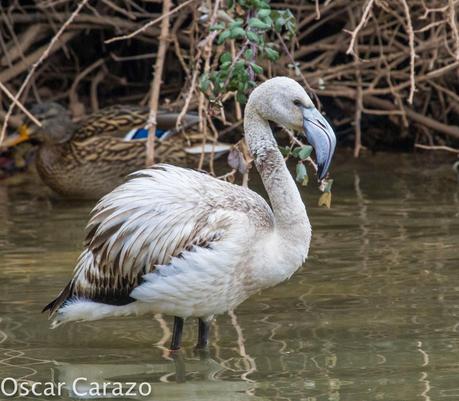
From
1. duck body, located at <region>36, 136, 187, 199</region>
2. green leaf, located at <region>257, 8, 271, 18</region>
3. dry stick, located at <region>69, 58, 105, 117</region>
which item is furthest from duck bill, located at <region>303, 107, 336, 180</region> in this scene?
dry stick, located at <region>69, 58, 105, 117</region>

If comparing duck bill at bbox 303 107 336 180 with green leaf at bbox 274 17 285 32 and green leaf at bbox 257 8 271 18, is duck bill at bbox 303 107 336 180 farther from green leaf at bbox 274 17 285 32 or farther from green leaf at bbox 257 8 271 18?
green leaf at bbox 274 17 285 32

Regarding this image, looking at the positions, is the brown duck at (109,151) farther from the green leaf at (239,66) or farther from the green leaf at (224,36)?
the green leaf at (224,36)

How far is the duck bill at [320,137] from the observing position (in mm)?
5230

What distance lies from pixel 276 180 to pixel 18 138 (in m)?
4.86

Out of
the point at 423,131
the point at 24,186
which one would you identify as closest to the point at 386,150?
the point at 423,131

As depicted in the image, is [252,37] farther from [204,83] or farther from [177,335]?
[177,335]

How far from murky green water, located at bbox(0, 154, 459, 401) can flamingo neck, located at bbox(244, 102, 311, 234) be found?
0.57m

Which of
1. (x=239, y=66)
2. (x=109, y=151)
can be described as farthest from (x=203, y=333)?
(x=109, y=151)

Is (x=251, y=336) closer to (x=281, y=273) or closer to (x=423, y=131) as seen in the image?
(x=281, y=273)

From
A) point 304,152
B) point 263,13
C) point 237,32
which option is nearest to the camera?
point 304,152

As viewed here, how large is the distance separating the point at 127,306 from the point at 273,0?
548 cm

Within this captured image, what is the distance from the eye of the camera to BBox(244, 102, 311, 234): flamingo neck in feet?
17.4

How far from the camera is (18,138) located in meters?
9.83

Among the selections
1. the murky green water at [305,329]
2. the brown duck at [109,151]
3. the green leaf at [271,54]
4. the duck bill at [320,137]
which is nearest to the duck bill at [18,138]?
the brown duck at [109,151]
